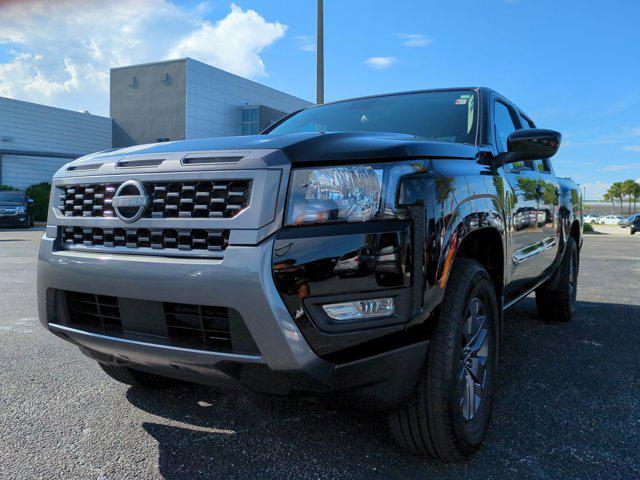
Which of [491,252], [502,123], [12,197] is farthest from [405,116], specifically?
[12,197]

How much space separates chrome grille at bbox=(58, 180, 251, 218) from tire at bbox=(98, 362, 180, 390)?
103 centimetres

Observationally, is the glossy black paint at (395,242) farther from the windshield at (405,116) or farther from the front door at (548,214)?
the front door at (548,214)

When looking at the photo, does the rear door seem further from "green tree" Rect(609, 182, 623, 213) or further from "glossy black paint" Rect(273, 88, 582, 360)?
"green tree" Rect(609, 182, 623, 213)

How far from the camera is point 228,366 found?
1888mm

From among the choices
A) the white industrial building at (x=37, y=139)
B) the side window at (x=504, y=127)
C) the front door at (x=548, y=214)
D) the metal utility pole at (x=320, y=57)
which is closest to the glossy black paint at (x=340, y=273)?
the side window at (x=504, y=127)

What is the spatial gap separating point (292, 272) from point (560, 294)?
3.74 meters

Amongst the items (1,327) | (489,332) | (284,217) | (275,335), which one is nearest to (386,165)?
(284,217)

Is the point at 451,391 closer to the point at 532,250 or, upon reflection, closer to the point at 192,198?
the point at 192,198

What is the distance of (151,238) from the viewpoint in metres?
2.04

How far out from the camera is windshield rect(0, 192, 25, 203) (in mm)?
21547

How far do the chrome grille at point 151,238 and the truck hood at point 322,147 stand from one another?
0.31m

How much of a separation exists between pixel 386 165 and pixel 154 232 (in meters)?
0.88

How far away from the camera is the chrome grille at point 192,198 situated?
191cm

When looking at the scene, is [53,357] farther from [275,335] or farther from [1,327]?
[275,335]
